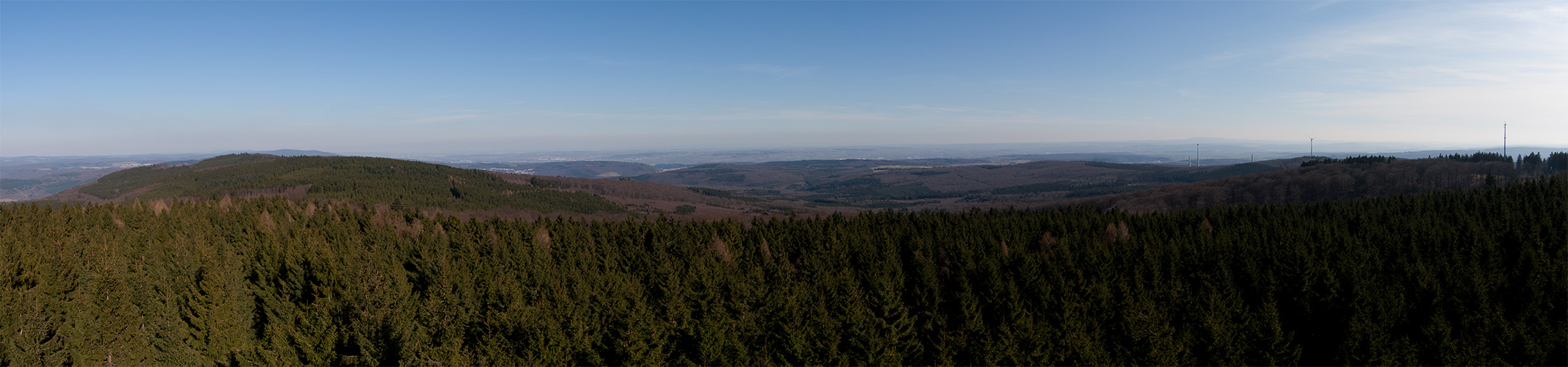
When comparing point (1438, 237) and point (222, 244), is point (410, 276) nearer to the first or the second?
point (222, 244)

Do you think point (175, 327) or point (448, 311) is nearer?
point (175, 327)

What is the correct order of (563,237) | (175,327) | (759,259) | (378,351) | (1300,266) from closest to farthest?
(175,327)
(378,351)
(1300,266)
(759,259)
(563,237)

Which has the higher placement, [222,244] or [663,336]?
[222,244]

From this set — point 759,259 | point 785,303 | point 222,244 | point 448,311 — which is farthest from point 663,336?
point 222,244

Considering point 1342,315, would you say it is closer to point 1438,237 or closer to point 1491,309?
point 1491,309

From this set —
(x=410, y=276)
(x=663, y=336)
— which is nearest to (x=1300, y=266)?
(x=663, y=336)

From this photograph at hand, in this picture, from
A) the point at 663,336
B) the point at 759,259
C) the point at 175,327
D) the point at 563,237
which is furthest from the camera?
the point at 563,237
